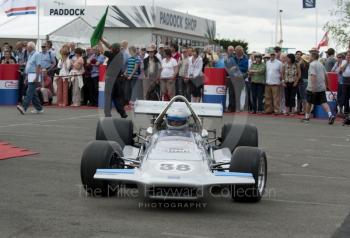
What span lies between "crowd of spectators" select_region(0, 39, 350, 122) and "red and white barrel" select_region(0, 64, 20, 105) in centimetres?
26

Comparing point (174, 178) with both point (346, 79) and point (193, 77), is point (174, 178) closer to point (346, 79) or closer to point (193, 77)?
point (346, 79)

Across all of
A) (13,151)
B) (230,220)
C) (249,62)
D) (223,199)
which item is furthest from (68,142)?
(249,62)

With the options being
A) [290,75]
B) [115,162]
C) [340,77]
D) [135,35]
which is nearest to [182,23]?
[135,35]

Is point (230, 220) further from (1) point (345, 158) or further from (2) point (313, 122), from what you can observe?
(2) point (313, 122)

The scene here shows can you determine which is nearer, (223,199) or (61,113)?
(223,199)

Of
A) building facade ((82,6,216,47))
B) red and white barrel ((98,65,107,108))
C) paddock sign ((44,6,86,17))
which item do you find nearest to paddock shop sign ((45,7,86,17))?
paddock sign ((44,6,86,17))

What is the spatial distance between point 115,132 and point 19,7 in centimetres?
2487

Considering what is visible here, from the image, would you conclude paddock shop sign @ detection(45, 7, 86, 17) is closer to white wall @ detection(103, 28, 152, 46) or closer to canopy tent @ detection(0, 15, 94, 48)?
white wall @ detection(103, 28, 152, 46)

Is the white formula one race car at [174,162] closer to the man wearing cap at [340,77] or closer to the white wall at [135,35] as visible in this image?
the man wearing cap at [340,77]

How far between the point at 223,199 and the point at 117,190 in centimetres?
126

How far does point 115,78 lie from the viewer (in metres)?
17.8

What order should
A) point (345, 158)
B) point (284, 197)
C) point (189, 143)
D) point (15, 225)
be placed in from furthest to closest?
point (345, 158) < point (284, 197) < point (189, 143) < point (15, 225)

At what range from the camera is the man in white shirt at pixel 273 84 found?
21594 millimetres

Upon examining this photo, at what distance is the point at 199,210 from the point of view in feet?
26.0
